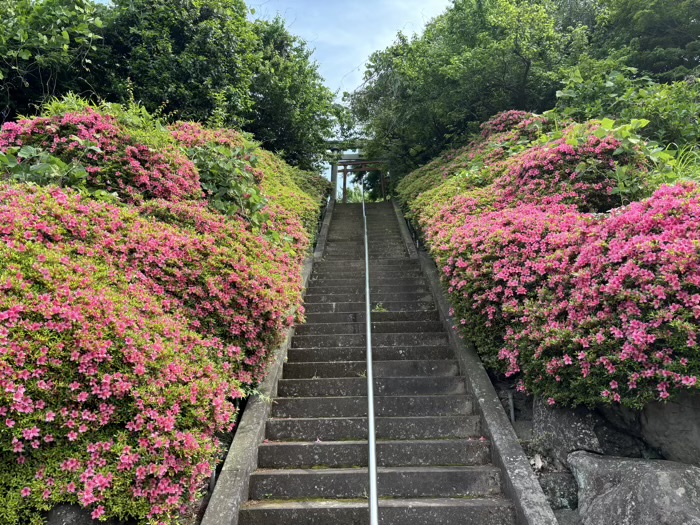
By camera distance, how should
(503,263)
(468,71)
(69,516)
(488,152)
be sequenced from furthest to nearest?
(468,71)
(488,152)
(503,263)
(69,516)

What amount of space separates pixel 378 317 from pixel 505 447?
248 cm

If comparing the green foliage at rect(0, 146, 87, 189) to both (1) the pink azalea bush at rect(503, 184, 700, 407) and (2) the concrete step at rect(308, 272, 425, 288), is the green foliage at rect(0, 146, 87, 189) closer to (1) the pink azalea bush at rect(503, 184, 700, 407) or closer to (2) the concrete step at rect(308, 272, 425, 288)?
(2) the concrete step at rect(308, 272, 425, 288)

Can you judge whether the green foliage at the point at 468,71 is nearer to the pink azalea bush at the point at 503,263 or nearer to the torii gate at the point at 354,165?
the torii gate at the point at 354,165

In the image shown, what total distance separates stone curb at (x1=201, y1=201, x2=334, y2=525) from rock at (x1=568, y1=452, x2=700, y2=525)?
2197 mm

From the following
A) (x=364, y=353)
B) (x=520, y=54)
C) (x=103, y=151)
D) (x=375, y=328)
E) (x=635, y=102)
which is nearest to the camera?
(x=103, y=151)

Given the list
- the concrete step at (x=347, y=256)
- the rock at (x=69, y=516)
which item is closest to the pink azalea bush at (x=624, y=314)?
the rock at (x=69, y=516)

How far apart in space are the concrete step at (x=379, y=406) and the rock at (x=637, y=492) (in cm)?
110

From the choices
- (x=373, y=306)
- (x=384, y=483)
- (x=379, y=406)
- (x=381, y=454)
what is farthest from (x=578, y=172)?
(x=384, y=483)

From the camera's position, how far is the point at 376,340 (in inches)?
189

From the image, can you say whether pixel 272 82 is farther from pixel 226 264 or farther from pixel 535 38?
pixel 226 264

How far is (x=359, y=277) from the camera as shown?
6938 millimetres

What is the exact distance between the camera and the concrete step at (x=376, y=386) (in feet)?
13.0

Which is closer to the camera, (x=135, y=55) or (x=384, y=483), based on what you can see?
(x=384, y=483)

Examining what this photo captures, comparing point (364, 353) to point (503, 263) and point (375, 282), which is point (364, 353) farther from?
point (375, 282)
